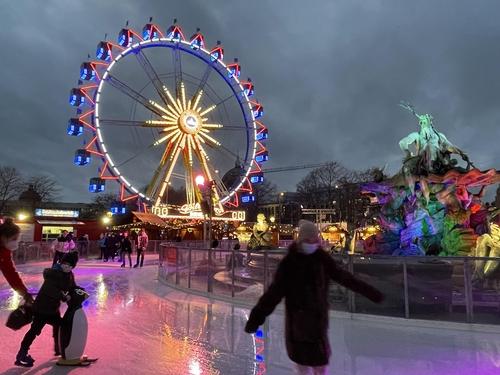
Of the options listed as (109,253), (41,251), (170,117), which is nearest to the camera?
(41,251)

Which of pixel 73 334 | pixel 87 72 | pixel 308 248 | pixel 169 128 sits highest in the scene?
pixel 87 72

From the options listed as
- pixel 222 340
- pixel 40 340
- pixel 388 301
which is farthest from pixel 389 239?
pixel 40 340

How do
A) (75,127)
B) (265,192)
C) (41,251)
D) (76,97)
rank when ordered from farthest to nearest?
(265,192) < (76,97) < (75,127) < (41,251)

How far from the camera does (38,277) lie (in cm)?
1627

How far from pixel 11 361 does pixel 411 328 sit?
5.85 m

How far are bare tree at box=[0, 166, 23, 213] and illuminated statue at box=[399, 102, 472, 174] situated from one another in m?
45.0

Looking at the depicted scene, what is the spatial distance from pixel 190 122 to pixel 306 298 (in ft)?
95.3

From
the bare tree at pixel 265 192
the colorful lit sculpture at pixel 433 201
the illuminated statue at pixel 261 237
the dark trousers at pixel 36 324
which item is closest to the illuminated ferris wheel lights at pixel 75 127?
the illuminated statue at pixel 261 237

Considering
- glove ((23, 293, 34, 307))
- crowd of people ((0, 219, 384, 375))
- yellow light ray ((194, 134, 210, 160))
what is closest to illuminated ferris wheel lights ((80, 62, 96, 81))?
yellow light ray ((194, 134, 210, 160))

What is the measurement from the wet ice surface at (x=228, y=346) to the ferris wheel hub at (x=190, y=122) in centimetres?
2237

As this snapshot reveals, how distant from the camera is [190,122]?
3166 cm

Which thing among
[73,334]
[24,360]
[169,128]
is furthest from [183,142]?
[24,360]

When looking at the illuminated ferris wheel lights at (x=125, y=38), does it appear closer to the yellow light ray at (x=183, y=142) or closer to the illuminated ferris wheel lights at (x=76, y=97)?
the illuminated ferris wheel lights at (x=76, y=97)

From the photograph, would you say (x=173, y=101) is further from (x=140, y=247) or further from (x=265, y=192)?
(x=265, y=192)
